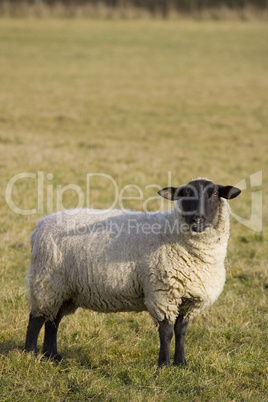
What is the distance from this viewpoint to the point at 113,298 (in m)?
5.15

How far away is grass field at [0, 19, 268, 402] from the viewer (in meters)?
4.87

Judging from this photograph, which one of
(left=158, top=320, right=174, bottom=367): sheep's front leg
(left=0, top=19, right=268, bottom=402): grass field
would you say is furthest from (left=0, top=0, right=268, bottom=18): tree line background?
(left=158, top=320, right=174, bottom=367): sheep's front leg

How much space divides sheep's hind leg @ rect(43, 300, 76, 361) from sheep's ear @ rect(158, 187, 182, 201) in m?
1.43

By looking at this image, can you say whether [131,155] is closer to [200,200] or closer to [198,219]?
[200,200]

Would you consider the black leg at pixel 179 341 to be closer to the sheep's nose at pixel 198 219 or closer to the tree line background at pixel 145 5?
the sheep's nose at pixel 198 219

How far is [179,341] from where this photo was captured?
5.17 meters

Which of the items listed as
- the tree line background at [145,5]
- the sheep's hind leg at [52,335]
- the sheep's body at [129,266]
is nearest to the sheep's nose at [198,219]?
the sheep's body at [129,266]

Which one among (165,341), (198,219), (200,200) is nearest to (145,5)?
(200,200)

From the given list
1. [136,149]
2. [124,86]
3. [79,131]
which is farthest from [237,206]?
[124,86]

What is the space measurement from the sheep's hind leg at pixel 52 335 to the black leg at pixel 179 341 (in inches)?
43.0

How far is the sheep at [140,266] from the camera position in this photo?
508 cm

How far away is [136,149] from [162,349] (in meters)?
11.1

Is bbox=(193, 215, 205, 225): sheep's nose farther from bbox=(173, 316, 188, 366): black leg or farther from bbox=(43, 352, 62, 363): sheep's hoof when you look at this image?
bbox=(43, 352, 62, 363): sheep's hoof

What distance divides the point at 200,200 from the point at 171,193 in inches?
14.8
